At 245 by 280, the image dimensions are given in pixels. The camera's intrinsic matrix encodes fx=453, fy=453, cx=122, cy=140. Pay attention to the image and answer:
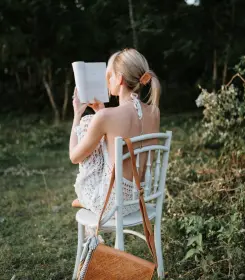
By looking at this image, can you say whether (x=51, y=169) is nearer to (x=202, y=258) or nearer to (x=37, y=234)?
(x=37, y=234)

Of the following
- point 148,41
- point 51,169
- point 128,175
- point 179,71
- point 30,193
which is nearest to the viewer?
point 128,175

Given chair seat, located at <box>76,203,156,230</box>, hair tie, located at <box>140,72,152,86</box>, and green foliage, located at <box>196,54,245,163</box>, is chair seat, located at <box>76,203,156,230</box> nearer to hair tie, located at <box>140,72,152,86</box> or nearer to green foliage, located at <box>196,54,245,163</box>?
hair tie, located at <box>140,72,152,86</box>

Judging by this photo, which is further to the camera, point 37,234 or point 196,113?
point 196,113

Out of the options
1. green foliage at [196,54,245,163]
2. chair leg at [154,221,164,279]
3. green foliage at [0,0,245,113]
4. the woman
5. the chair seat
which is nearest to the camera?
the woman

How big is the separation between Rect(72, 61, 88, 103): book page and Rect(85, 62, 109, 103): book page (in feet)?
0.07

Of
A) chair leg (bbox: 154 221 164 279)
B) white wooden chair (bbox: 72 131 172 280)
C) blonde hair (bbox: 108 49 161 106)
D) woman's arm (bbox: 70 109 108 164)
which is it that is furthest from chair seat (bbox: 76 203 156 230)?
blonde hair (bbox: 108 49 161 106)

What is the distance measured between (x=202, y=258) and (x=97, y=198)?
0.84 metres

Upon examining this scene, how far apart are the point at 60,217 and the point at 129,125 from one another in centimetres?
204

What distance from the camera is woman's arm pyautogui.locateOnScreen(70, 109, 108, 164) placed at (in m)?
2.26

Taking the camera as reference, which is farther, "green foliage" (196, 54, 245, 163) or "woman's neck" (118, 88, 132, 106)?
"green foliage" (196, 54, 245, 163)

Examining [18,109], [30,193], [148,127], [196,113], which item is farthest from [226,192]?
[18,109]

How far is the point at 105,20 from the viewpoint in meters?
9.95

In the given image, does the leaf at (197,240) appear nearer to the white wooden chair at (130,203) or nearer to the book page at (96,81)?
the white wooden chair at (130,203)

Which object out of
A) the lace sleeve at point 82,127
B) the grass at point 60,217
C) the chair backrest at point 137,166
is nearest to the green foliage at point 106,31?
the grass at point 60,217
